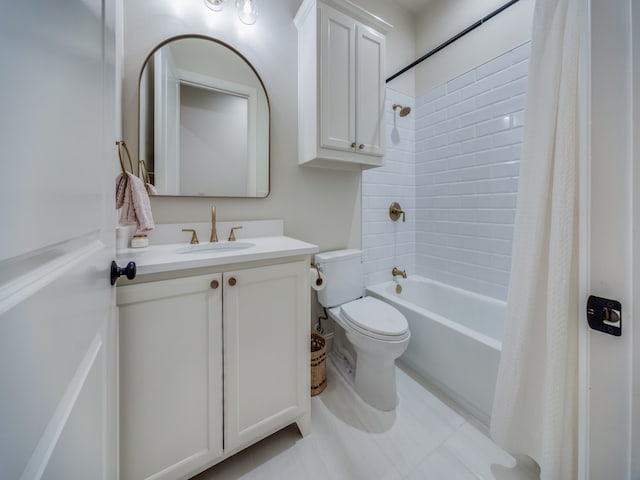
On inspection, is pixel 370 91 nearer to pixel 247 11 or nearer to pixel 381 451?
pixel 247 11

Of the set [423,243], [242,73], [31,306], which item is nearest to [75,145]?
[31,306]

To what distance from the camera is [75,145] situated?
0.36m

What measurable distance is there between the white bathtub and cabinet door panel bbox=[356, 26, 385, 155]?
1138mm

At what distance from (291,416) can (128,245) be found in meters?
1.12

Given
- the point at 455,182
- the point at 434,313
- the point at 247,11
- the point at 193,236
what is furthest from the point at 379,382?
→ the point at 247,11

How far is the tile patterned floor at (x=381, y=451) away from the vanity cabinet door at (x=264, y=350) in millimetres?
155

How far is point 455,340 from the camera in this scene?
138cm

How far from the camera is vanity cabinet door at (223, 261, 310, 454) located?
97 cm

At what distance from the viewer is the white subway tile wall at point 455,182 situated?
66.4 inches

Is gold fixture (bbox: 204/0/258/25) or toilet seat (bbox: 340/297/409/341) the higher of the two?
gold fixture (bbox: 204/0/258/25)

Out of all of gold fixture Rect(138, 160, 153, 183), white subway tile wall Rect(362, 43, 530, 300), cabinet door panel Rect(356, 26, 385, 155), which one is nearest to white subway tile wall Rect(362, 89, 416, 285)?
white subway tile wall Rect(362, 43, 530, 300)

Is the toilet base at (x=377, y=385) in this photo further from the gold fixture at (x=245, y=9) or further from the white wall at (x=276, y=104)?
the gold fixture at (x=245, y=9)

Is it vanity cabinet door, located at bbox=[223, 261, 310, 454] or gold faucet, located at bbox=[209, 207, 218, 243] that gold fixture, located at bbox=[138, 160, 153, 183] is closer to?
gold faucet, located at bbox=[209, 207, 218, 243]

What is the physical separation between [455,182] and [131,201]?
7.05 feet
